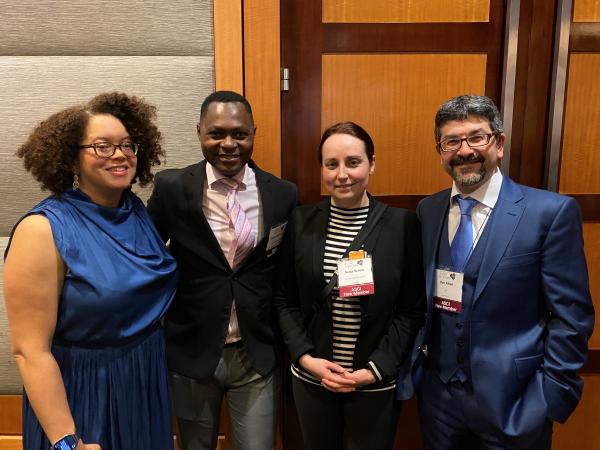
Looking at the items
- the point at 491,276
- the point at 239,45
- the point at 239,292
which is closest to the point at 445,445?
the point at 491,276

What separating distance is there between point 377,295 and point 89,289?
0.91 m

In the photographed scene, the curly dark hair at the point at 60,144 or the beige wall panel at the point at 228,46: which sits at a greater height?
the beige wall panel at the point at 228,46

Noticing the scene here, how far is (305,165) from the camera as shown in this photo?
2303 millimetres

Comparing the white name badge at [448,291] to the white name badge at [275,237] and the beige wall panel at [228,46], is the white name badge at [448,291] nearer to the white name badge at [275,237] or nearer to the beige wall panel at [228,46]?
the white name badge at [275,237]

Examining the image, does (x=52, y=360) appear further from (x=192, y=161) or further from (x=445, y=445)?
(x=445, y=445)

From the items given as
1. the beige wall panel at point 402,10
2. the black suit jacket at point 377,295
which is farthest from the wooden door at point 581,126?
the black suit jacket at point 377,295

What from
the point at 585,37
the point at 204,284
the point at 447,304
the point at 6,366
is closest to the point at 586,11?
the point at 585,37

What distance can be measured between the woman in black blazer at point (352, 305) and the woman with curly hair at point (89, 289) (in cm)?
51

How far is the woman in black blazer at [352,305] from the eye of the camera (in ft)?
5.44

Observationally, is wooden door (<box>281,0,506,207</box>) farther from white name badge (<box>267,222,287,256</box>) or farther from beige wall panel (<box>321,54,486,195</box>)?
white name badge (<box>267,222,287,256</box>)

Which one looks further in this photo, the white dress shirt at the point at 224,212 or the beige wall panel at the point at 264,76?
the beige wall panel at the point at 264,76

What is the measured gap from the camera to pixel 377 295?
1.67 metres

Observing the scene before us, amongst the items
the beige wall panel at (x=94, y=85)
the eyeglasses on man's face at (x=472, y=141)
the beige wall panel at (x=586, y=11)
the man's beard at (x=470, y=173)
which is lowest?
the man's beard at (x=470, y=173)

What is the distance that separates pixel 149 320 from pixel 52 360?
292mm
